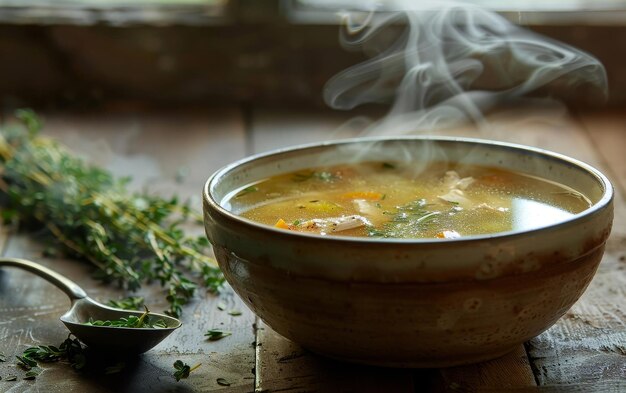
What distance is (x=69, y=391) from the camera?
4.61 feet

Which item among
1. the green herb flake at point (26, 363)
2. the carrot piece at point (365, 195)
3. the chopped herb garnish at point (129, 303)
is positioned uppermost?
the carrot piece at point (365, 195)

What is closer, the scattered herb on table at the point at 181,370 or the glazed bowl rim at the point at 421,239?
the glazed bowl rim at the point at 421,239

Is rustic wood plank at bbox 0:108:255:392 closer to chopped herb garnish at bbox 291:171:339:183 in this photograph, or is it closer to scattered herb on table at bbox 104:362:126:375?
scattered herb on table at bbox 104:362:126:375

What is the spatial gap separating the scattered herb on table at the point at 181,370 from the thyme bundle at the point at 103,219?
0.26m

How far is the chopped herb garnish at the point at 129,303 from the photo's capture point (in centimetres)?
172

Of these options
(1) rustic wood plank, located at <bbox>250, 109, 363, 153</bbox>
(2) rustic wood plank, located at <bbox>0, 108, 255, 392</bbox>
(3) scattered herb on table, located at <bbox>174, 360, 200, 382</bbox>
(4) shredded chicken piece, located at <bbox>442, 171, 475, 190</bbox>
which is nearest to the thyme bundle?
(2) rustic wood plank, located at <bbox>0, 108, 255, 392</bbox>

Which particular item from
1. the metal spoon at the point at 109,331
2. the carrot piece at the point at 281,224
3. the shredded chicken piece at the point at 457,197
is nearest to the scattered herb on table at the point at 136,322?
the metal spoon at the point at 109,331

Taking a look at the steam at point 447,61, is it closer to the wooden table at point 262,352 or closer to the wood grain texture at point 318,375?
the wooden table at point 262,352

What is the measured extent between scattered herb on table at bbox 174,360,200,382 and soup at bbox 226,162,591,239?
0.26 metres

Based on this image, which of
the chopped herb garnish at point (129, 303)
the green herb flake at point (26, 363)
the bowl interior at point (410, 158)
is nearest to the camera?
the green herb flake at point (26, 363)

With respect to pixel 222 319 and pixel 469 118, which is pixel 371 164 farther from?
pixel 469 118

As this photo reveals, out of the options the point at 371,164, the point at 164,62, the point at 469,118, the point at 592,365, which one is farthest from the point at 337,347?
the point at 164,62

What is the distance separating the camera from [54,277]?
5.69 feet

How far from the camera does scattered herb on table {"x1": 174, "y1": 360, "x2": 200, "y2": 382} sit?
144cm
